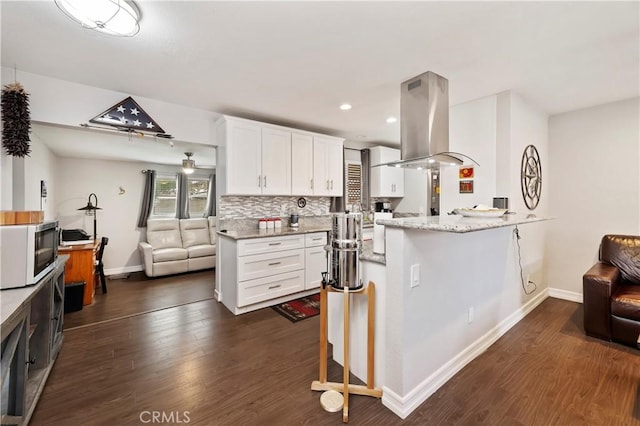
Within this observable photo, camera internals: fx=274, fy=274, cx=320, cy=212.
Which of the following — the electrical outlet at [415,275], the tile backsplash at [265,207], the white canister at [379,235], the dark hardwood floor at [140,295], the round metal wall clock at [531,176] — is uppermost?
the round metal wall clock at [531,176]

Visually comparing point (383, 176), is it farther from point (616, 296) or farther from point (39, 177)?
point (39, 177)

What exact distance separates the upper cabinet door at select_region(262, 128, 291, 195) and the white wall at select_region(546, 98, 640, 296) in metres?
3.72

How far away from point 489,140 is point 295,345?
9.78ft

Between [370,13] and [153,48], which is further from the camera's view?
[153,48]

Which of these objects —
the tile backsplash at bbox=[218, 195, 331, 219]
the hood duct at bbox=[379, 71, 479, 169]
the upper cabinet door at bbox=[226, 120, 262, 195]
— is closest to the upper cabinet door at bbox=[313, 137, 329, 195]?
the tile backsplash at bbox=[218, 195, 331, 219]

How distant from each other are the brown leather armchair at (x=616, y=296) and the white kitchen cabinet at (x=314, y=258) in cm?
286

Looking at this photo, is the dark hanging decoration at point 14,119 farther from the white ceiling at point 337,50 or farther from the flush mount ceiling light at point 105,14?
the flush mount ceiling light at point 105,14

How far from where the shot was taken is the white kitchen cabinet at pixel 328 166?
434cm

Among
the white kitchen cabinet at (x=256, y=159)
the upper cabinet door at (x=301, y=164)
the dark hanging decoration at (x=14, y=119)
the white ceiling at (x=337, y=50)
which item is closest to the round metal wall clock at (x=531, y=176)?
the white ceiling at (x=337, y=50)

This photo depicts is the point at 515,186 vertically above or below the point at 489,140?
below

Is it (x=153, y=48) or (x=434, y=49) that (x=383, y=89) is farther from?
(x=153, y=48)

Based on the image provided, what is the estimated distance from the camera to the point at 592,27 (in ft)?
6.18

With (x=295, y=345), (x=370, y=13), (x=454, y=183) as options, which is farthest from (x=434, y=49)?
(x=295, y=345)

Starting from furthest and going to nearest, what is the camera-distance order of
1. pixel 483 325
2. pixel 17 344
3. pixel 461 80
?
pixel 461 80
pixel 483 325
pixel 17 344
